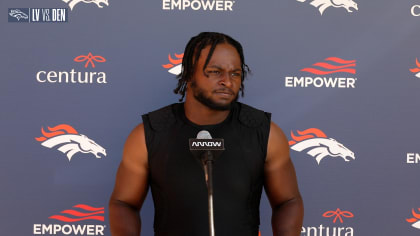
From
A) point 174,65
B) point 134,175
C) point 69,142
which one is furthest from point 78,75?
point 134,175

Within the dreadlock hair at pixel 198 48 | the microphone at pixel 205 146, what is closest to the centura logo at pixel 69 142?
the dreadlock hair at pixel 198 48

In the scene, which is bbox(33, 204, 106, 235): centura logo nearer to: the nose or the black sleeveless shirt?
the black sleeveless shirt

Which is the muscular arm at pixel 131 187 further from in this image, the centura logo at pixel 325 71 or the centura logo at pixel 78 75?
the centura logo at pixel 325 71

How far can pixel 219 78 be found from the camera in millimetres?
1559

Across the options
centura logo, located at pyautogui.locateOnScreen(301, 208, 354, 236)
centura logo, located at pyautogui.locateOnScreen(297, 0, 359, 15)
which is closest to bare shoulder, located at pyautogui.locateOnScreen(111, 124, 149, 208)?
centura logo, located at pyautogui.locateOnScreen(301, 208, 354, 236)

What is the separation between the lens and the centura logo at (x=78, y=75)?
85.7 inches

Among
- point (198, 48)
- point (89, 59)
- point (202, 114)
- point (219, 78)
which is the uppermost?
point (89, 59)

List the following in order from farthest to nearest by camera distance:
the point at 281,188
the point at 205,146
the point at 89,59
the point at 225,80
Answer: the point at 89,59 → the point at 281,188 → the point at 225,80 → the point at 205,146

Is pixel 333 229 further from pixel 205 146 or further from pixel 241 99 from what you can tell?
pixel 205 146

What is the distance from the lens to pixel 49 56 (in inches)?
85.6

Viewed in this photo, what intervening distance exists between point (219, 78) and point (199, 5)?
757 millimetres

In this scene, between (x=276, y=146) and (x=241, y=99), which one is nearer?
(x=276, y=146)

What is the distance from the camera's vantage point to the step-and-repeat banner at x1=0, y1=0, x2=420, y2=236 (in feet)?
7.13

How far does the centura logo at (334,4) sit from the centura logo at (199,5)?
16.2 inches
